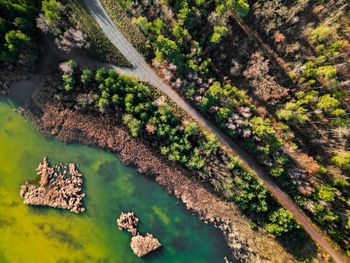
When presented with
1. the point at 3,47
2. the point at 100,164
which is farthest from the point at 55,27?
the point at 100,164

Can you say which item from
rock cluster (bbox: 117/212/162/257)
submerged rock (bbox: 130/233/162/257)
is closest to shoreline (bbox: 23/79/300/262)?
rock cluster (bbox: 117/212/162/257)

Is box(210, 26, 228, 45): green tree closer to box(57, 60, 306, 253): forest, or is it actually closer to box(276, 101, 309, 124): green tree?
box(57, 60, 306, 253): forest

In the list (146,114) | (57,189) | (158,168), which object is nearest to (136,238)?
(158,168)

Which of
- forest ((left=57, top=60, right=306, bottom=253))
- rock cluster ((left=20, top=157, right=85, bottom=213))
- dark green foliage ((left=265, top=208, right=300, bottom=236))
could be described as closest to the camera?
forest ((left=57, top=60, right=306, bottom=253))

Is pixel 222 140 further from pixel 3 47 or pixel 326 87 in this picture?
pixel 3 47

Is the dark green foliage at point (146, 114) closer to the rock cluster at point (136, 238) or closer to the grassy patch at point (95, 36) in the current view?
the grassy patch at point (95, 36)

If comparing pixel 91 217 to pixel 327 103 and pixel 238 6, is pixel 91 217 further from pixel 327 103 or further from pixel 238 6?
pixel 327 103
